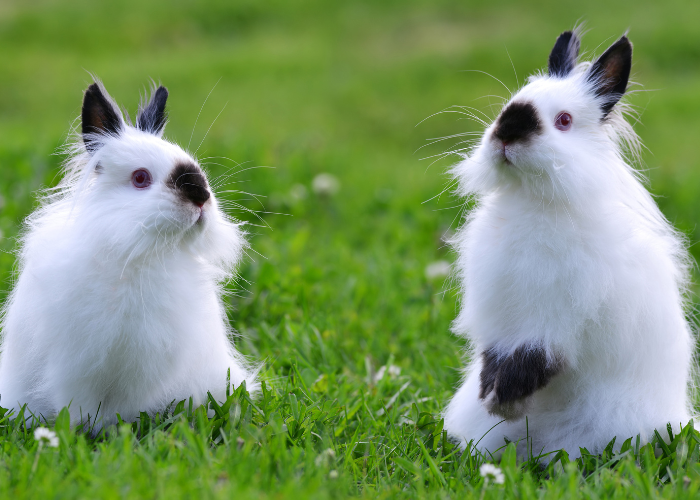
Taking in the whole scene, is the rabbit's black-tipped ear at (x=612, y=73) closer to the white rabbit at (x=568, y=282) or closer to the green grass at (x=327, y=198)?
the white rabbit at (x=568, y=282)

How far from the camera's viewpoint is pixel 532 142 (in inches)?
119

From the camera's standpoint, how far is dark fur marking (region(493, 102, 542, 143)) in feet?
9.92

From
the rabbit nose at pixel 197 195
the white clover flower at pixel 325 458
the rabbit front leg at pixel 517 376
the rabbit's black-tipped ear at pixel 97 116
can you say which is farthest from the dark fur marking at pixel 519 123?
the rabbit's black-tipped ear at pixel 97 116

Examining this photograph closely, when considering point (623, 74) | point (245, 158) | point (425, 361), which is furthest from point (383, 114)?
point (623, 74)

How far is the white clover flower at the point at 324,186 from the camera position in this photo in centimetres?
725

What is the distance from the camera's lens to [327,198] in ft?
24.0

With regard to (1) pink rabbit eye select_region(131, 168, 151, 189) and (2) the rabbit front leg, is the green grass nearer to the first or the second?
(2) the rabbit front leg

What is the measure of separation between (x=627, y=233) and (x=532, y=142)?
57cm

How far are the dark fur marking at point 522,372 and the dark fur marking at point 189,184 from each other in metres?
1.44

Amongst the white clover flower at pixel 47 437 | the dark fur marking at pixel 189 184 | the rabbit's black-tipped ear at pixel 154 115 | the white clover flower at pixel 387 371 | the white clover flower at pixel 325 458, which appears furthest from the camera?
the white clover flower at pixel 387 371

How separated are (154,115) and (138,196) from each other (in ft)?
1.95

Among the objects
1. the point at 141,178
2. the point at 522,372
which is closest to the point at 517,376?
the point at 522,372

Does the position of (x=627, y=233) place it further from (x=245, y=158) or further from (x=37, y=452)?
(x=245, y=158)

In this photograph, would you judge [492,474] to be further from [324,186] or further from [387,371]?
[324,186]
